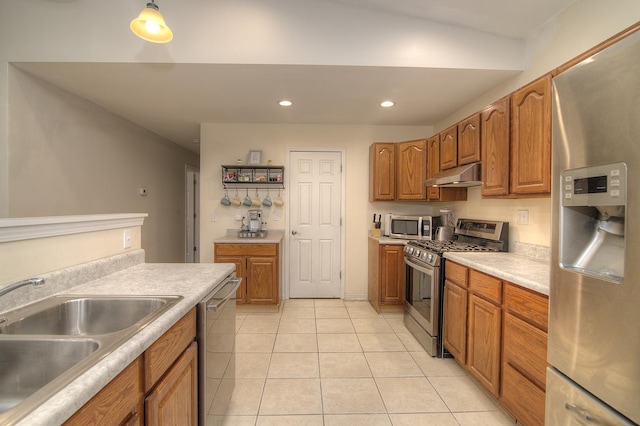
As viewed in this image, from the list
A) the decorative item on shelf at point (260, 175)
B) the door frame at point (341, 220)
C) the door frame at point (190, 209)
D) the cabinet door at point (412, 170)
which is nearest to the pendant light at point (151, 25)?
the decorative item on shelf at point (260, 175)

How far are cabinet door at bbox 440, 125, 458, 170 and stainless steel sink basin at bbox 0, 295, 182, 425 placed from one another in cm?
264

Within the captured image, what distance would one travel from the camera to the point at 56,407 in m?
0.54

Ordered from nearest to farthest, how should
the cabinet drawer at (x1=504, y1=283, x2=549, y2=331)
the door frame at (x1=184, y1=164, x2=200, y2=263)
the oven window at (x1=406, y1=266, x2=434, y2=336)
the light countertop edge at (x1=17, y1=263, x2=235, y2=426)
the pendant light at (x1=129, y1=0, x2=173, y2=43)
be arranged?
the light countertop edge at (x1=17, y1=263, x2=235, y2=426) < the cabinet drawer at (x1=504, y1=283, x2=549, y2=331) < the pendant light at (x1=129, y1=0, x2=173, y2=43) < the oven window at (x1=406, y1=266, x2=434, y2=336) < the door frame at (x1=184, y1=164, x2=200, y2=263)

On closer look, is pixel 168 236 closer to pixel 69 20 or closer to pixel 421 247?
pixel 69 20

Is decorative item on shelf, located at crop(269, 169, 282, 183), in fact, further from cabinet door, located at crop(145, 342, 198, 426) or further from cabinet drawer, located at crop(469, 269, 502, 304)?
cabinet door, located at crop(145, 342, 198, 426)

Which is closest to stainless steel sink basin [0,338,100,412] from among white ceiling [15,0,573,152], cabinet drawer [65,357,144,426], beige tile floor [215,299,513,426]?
cabinet drawer [65,357,144,426]

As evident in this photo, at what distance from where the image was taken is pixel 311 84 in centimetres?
261

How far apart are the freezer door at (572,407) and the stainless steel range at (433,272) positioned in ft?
3.99

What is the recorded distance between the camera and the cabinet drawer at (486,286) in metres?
1.75

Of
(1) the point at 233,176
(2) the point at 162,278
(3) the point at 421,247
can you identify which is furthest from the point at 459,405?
(1) the point at 233,176

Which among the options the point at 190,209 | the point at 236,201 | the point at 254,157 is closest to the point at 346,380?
the point at 236,201

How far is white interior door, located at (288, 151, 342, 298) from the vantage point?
3.94m

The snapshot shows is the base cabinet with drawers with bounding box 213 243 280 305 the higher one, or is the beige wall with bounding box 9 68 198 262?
the beige wall with bounding box 9 68 198 262

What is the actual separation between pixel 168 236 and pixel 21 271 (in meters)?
4.04
